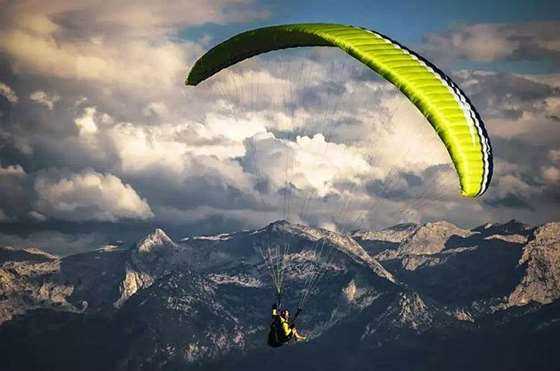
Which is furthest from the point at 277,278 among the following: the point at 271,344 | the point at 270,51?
the point at 270,51

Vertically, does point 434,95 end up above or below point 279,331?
above

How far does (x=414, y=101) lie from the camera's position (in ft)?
139

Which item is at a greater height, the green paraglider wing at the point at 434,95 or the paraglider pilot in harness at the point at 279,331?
the green paraglider wing at the point at 434,95

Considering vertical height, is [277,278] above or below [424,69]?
below

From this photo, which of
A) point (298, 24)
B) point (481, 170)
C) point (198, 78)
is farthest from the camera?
point (198, 78)

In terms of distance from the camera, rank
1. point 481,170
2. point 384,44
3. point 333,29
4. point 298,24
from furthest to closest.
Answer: point 298,24, point 333,29, point 384,44, point 481,170

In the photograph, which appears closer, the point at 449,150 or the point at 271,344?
the point at 449,150

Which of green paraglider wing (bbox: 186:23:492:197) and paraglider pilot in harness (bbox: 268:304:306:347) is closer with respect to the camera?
green paraglider wing (bbox: 186:23:492:197)

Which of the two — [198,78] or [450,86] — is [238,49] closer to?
[198,78]

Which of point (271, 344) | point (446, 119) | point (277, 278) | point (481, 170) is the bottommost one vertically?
point (271, 344)

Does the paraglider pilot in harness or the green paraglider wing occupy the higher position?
the green paraglider wing

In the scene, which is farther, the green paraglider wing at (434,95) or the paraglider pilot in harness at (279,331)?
the paraglider pilot in harness at (279,331)

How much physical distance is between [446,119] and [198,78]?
74.0ft

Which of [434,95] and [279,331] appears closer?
[434,95]
